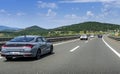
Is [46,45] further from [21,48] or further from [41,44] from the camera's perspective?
[21,48]

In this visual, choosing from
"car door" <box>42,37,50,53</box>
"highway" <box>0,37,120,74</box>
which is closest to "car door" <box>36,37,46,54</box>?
"car door" <box>42,37,50,53</box>

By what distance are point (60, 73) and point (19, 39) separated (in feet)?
20.7

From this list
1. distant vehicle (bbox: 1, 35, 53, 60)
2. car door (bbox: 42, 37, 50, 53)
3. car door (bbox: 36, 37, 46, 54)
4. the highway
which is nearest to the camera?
the highway

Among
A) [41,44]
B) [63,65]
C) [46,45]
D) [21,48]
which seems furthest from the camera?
[46,45]

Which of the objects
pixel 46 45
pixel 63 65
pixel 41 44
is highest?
pixel 41 44


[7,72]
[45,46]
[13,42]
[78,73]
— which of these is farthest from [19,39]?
[78,73]

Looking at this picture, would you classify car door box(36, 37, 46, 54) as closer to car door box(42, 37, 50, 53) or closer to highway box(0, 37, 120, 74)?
car door box(42, 37, 50, 53)

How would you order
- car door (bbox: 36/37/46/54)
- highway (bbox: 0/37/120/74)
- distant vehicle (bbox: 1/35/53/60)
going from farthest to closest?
car door (bbox: 36/37/46/54), distant vehicle (bbox: 1/35/53/60), highway (bbox: 0/37/120/74)

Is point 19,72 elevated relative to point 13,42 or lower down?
lower down

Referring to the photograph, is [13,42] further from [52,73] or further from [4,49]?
[52,73]

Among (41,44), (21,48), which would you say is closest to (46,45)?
(41,44)

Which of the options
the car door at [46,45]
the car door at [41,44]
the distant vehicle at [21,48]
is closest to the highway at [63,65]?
the distant vehicle at [21,48]

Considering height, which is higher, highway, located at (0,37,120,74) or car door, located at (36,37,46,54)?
car door, located at (36,37,46,54)

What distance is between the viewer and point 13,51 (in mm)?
15188
